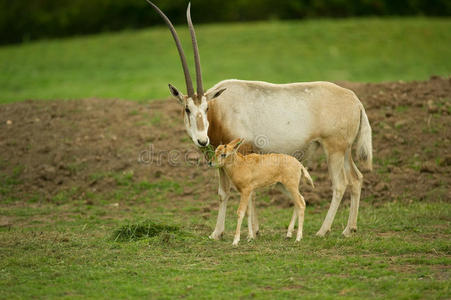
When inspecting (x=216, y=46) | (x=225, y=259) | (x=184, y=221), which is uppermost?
(x=216, y=46)

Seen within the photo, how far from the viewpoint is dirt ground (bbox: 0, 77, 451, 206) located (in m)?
14.1

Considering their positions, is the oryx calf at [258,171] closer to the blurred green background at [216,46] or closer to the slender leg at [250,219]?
the slender leg at [250,219]

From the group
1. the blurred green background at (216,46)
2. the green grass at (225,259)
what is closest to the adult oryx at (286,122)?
the green grass at (225,259)

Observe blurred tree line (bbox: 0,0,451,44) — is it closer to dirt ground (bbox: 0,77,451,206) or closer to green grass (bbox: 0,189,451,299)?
dirt ground (bbox: 0,77,451,206)

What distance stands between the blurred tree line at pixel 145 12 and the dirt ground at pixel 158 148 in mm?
19302

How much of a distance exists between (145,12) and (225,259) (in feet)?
97.7

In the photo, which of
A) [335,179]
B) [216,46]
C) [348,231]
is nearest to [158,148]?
[335,179]

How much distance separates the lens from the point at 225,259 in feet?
30.0

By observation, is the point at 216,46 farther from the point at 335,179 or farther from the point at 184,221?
the point at 335,179

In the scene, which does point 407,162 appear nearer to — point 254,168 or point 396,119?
point 396,119

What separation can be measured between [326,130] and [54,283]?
520 centimetres

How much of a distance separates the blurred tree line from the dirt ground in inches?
760

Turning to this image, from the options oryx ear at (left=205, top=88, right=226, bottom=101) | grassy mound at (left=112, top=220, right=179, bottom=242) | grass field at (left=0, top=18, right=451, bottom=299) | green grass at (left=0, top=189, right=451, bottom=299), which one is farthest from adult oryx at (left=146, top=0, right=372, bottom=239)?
grass field at (left=0, top=18, right=451, bottom=299)

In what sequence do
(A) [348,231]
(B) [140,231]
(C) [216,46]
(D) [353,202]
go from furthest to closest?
(C) [216,46], (D) [353,202], (A) [348,231], (B) [140,231]
